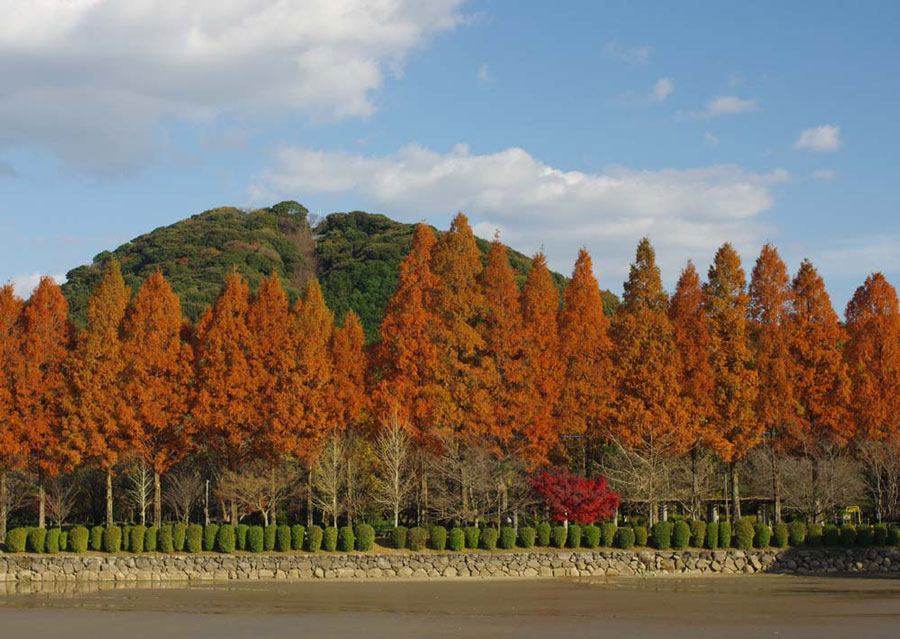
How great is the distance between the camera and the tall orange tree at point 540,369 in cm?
3909

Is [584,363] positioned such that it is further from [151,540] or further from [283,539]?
[151,540]

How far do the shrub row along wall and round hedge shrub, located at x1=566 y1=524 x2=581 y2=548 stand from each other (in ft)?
2.29

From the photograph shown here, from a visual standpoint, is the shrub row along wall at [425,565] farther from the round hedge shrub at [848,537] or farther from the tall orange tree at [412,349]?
the tall orange tree at [412,349]

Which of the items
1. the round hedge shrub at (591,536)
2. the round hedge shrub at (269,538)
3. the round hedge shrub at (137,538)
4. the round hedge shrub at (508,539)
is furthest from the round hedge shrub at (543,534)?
the round hedge shrub at (137,538)

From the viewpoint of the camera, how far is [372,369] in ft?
141

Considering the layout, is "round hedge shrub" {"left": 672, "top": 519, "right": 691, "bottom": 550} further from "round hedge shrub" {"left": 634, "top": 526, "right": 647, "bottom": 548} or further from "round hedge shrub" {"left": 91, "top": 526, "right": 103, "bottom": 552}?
"round hedge shrub" {"left": 91, "top": 526, "right": 103, "bottom": 552}

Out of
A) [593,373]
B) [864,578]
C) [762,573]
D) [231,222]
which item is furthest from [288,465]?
[231,222]

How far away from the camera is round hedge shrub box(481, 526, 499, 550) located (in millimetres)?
35156

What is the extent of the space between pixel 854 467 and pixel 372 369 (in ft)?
67.6

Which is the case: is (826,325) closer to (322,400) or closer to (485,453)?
(485,453)

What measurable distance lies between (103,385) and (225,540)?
347 inches

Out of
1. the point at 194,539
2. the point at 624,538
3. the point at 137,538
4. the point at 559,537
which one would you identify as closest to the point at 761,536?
the point at 624,538

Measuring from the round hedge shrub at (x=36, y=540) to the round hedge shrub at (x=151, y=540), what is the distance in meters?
3.57

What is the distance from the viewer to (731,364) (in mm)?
39875
